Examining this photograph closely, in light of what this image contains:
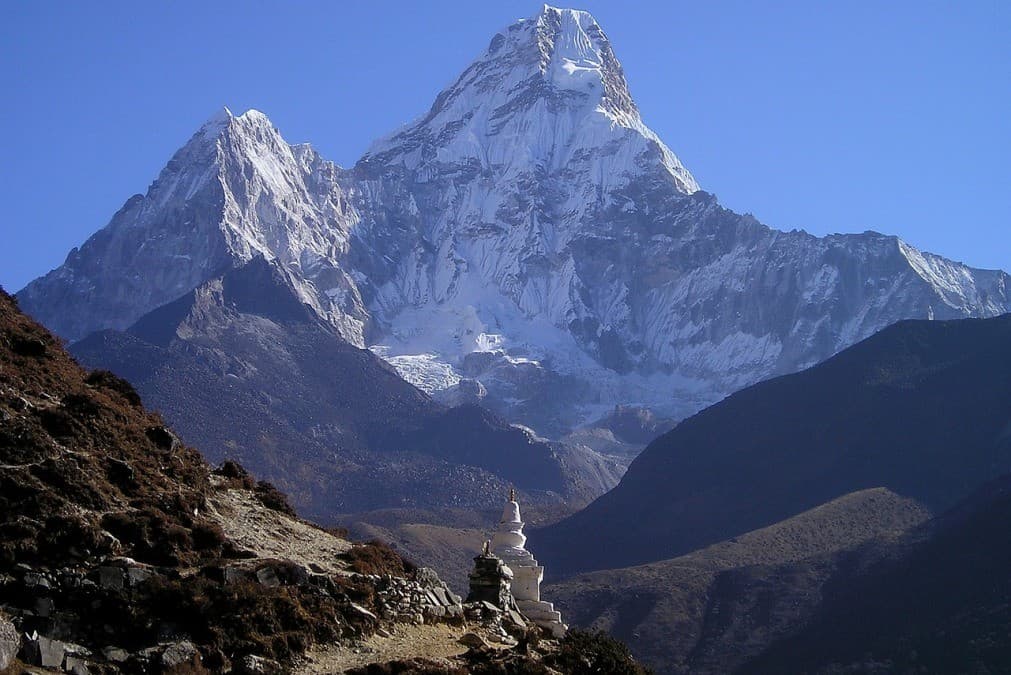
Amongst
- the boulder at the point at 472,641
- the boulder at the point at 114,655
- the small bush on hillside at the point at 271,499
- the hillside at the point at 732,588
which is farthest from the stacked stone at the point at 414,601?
the hillside at the point at 732,588

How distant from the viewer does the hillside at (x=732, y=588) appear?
132500 mm

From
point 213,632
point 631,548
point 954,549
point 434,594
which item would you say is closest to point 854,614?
point 954,549

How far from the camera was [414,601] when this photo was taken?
131ft

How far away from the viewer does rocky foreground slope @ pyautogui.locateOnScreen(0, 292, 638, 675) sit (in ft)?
106

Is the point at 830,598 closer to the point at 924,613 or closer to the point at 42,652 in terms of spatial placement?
the point at 924,613

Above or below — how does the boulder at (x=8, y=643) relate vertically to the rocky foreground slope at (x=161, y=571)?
below

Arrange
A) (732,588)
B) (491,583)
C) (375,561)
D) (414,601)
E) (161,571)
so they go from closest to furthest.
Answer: (161,571) < (414,601) < (375,561) < (491,583) < (732,588)

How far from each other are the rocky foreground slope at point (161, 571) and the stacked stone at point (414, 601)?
45mm

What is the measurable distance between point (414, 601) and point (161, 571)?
24.4 feet

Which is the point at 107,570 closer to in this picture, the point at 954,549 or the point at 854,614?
the point at 854,614

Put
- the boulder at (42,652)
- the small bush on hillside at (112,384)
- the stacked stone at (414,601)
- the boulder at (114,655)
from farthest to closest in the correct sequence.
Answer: the small bush on hillside at (112,384), the stacked stone at (414,601), the boulder at (114,655), the boulder at (42,652)

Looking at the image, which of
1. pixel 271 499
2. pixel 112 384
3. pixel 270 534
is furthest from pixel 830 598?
pixel 270 534

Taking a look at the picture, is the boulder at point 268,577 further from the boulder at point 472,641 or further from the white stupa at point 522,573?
the white stupa at point 522,573

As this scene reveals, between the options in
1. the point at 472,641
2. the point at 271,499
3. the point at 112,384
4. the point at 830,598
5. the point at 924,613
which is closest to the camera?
the point at 472,641
